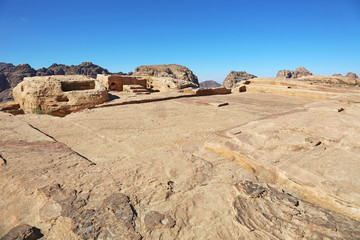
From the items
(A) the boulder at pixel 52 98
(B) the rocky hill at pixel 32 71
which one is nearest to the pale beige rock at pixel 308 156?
(A) the boulder at pixel 52 98

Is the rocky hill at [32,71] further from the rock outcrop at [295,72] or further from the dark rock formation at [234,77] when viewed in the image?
the rock outcrop at [295,72]

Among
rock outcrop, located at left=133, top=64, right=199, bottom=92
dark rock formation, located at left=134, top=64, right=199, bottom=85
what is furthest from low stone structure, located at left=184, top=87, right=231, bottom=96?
dark rock formation, located at left=134, top=64, right=199, bottom=85

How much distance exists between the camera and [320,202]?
130cm

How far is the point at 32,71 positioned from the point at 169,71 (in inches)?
1133

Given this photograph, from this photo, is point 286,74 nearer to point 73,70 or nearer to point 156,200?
point 73,70

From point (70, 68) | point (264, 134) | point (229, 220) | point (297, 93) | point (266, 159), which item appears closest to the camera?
point (229, 220)

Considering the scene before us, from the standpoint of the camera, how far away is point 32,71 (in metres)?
43.6

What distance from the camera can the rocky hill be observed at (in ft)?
134

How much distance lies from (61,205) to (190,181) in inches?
32.1

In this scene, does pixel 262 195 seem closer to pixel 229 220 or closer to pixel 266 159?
pixel 229 220

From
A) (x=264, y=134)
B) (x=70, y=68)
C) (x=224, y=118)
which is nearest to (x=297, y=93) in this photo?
(x=224, y=118)

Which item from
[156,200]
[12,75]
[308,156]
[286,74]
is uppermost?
[286,74]

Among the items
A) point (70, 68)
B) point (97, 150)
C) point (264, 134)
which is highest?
point (70, 68)

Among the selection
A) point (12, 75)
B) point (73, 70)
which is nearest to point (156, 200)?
point (73, 70)
